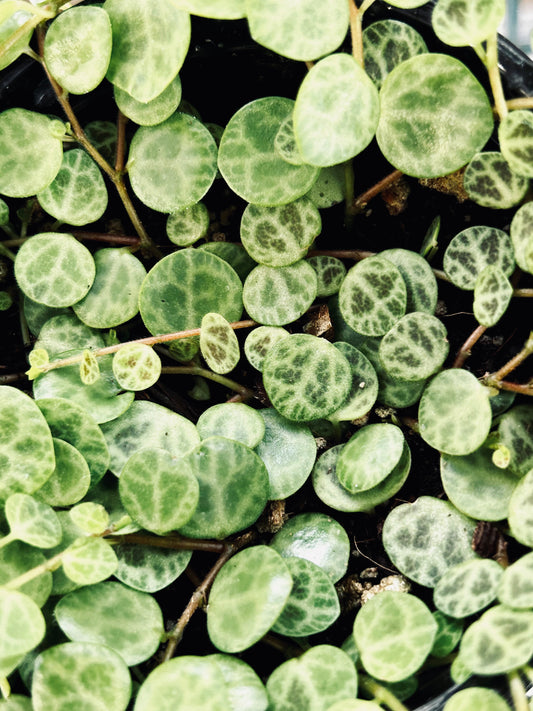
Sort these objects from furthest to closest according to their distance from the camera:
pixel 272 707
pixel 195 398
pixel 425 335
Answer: pixel 195 398 < pixel 425 335 < pixel 272 707

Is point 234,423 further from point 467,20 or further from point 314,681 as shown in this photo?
point 467,20

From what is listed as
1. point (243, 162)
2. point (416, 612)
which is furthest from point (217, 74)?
point (416, 612)

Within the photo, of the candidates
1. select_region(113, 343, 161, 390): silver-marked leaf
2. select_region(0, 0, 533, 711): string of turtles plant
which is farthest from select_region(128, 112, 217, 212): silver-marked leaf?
select_region(113, 343, 161, 390): silver-marked leaf

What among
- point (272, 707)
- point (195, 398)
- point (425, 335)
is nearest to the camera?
point (272, 707)

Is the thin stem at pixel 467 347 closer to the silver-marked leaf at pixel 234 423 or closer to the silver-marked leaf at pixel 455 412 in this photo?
the silver-marked leaf at pixel 455 412

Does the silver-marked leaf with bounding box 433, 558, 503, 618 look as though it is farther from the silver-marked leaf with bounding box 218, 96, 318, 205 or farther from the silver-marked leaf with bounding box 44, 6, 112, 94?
the silver-marked leaf with bounding box 44, 6, 112, 94

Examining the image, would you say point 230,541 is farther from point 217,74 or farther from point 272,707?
point 217,74
